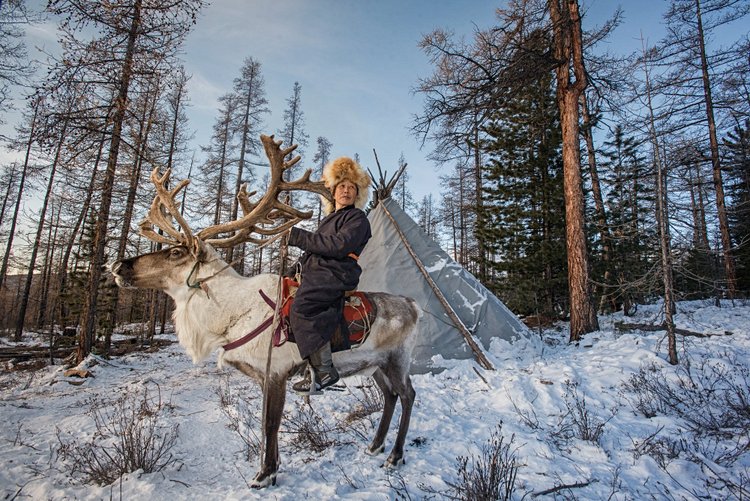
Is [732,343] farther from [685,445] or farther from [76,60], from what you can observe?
[76,60]

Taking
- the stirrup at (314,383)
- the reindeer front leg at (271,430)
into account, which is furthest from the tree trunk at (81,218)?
the stirrup at (314,383)

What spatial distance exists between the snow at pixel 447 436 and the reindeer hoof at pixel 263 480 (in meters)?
0.10

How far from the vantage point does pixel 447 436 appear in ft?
11.7

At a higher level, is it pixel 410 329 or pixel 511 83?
pixel 511 83

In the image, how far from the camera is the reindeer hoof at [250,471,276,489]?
2651 mm

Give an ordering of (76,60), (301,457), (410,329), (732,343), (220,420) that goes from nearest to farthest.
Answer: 1. (301,457)
2. (410,329)
3. (220,420)
4. (732,343)
5. (76,60)

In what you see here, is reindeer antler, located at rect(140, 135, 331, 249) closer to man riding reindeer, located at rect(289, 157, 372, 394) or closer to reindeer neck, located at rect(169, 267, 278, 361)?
reindeer neck, located at rect(169, 267, 278, 361)

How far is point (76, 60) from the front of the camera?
24.8ft

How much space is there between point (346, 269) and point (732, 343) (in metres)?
7.54

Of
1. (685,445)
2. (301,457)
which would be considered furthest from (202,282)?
(685,445)

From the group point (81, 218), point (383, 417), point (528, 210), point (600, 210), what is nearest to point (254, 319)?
point (383, 417)

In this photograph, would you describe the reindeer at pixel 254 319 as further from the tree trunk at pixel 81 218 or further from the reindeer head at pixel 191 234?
the tree trunk at pixel 81 218

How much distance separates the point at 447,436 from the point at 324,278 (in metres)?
2.17

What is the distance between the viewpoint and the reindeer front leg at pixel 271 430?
270cm
